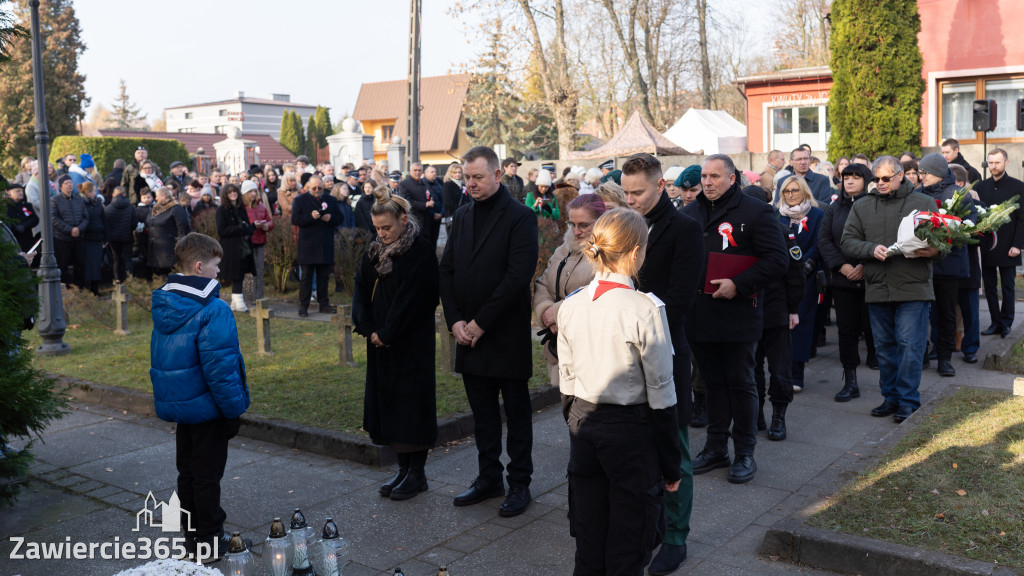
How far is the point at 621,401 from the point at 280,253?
40.1 feet

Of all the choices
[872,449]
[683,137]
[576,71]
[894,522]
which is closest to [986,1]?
[683,137]

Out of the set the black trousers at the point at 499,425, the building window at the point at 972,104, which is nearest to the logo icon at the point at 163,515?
the black trousers at the point at 499,425

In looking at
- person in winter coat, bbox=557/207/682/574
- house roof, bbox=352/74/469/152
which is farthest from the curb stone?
house roof, bbox=352/74/469/152

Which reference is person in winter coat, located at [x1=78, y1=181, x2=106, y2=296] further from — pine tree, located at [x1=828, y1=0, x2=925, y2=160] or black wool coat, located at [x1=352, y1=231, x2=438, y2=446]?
pine tree, located at [x1=828, y1=0, x2=925, y2=160]

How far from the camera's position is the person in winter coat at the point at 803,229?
808cm

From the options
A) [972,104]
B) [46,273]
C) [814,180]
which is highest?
[972,104]

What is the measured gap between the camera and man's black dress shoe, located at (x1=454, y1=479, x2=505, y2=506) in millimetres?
5598

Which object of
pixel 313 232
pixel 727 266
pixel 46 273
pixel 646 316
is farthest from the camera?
pixel 313 232

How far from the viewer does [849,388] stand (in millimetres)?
8039

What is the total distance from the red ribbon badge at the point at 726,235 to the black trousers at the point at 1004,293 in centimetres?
608

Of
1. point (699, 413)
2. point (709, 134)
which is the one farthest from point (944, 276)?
point (709, 134)

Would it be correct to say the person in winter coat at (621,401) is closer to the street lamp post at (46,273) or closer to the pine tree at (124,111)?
the street lamp post at (46,273)

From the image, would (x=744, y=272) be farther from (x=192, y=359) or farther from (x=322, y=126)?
(x=322, y=126)

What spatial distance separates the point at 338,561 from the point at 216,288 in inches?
64.1
